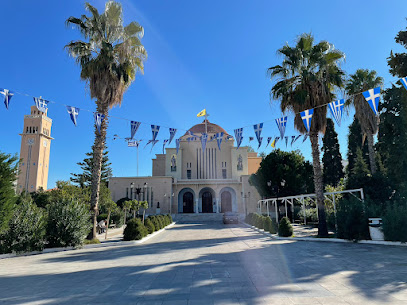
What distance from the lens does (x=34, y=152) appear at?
54.3 m

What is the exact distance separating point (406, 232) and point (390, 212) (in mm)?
805

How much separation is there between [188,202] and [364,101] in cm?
2796

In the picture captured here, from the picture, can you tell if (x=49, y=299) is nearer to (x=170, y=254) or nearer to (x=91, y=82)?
(x=170, y=254)

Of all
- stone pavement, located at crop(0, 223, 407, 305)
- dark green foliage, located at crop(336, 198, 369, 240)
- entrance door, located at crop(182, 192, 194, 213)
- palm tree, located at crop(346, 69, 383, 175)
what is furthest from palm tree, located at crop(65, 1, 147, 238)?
entrance door, located at crop(182, 192, 194, 213)

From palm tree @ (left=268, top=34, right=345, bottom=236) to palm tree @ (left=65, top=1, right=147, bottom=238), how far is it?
25.9 feet

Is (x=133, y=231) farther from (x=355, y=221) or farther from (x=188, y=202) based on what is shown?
(x=188, y=202)

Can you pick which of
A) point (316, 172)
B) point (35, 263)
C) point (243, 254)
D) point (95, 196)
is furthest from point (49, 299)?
point (316, 172)

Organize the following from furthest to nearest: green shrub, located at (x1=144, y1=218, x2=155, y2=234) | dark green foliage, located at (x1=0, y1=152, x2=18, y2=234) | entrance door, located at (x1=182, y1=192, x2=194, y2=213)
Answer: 1. entrance door, located at (x1=182, y1=192, x2=194, y2=213)
2. green shrub, located at (x1=144, y1=218, x2=155, y2=234)
3. dark green foliage, located at (x1=0, y1=152, x2=18, y2=234)

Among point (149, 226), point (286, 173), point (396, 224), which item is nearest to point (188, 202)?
point (286, 173)

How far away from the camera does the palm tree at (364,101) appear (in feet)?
64.4

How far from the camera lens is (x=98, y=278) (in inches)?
236

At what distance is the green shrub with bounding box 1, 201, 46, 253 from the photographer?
30.7 ft

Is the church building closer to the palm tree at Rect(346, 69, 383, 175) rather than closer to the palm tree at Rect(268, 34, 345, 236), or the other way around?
the palm tree at Rect(346, 69, 383, 175)

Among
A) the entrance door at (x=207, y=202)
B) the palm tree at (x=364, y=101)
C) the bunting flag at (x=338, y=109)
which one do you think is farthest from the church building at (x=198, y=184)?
the bunting flag at (x=338, y=109)
